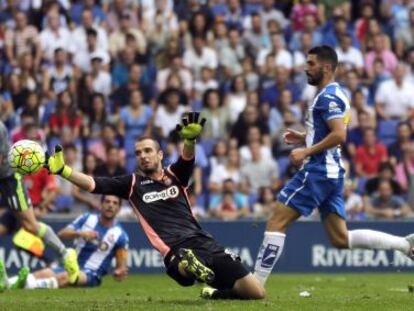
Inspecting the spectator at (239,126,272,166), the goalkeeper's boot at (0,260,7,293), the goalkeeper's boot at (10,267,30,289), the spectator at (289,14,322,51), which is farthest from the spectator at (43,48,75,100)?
the goalkeeper's boot at (0,260,7,293)

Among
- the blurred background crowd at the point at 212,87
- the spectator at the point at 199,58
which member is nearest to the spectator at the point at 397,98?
the blurred background crowd at the point at 212,87

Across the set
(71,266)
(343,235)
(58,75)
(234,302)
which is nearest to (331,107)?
(343,235)

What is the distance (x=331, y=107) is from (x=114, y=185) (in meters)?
2.36

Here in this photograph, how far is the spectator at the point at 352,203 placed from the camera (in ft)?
66.8

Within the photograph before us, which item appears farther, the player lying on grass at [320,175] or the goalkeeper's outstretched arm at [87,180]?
the player lying on grass at [320,175]

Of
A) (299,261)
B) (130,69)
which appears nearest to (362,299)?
(299,261)

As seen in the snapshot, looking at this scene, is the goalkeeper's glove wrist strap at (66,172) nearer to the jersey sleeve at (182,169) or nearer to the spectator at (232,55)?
the jersey sleeve at (182,169)

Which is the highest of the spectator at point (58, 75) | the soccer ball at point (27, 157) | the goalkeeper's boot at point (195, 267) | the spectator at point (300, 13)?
the spectator at point (300, 13)

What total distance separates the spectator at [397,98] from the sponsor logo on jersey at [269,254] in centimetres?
1114

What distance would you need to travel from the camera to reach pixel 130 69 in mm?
23281

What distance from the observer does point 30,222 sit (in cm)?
1552

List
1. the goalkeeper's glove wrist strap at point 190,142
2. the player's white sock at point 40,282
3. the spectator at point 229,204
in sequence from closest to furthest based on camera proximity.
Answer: the goalkeeper's glove wrist strap at point 190,142, the player's white sock at point 40,282, the spectator at point 229,204

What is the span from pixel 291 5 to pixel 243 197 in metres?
6.27

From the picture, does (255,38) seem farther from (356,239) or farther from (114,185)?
(114,185)
